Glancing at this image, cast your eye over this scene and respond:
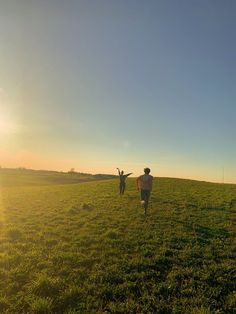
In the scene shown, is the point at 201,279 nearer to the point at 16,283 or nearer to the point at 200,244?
the point at 200,244

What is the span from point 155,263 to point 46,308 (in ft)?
17.3

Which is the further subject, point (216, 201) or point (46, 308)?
point (216, 201)

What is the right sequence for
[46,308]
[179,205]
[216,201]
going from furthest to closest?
[216,201]
[179,205]
[46,308]

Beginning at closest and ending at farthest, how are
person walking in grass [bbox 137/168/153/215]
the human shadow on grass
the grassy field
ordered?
the grassy field < the human shadow on grass < person walking in grass [bbox 137/168/153/215]

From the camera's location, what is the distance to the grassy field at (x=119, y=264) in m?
9.91

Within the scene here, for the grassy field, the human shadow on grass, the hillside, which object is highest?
the hillside

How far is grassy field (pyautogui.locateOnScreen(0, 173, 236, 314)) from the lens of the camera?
9906 mm

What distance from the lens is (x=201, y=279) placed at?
38.5 ft

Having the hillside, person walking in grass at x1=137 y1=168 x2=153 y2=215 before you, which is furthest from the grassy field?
the hillside

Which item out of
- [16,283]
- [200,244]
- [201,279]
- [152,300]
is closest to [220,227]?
[200,244]

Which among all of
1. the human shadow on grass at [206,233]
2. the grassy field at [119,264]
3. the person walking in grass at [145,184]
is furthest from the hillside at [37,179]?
the human shadow on grass at [206,233]

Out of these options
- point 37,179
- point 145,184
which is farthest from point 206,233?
point 37,179

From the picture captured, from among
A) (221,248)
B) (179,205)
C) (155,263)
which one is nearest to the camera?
(155,263)

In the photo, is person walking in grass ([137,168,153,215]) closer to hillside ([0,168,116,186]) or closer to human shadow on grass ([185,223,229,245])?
human shadow on grass ([185,223,229,245])
